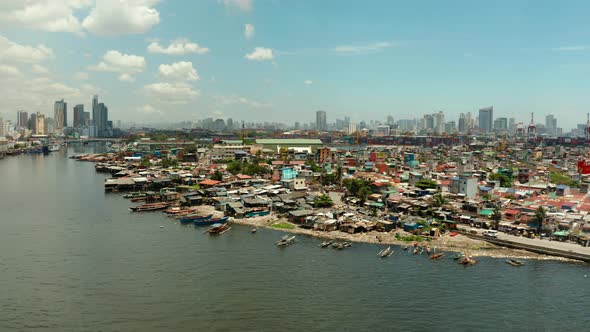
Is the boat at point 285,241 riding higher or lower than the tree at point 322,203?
lower

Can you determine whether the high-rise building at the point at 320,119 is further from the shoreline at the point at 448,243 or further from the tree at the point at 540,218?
the tree at the point at 540,218

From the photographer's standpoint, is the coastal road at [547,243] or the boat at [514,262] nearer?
the boat at [514,262]

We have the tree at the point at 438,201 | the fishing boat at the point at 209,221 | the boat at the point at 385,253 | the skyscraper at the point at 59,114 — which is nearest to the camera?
the boat at the point at 385,253

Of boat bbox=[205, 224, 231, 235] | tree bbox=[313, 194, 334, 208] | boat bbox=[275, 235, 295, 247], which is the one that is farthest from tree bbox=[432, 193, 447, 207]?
boat bbox=[205, 224, 231, 235]

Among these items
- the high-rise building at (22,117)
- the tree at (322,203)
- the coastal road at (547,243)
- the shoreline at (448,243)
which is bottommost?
the shoreline at (448,243)

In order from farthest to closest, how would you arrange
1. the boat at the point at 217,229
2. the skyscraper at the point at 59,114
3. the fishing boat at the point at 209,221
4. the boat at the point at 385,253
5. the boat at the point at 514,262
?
the skyscraper at the point at 59,114 < the fishing boat at the point at 209,221 < the boat at the point at 217,229 < the boat at the point at 385,253 < the boat at the point at 514,262

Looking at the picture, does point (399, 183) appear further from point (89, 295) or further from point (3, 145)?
point (3, 145)

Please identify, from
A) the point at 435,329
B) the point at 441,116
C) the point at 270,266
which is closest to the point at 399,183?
the point at 270,266

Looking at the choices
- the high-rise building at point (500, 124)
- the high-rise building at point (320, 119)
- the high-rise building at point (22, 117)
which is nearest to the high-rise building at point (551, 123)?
the high-rise building at point (500, 124)

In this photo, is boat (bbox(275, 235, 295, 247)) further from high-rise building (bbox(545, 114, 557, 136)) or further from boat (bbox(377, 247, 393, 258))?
high-rise building (bbox(545, 114, 557, 136))
